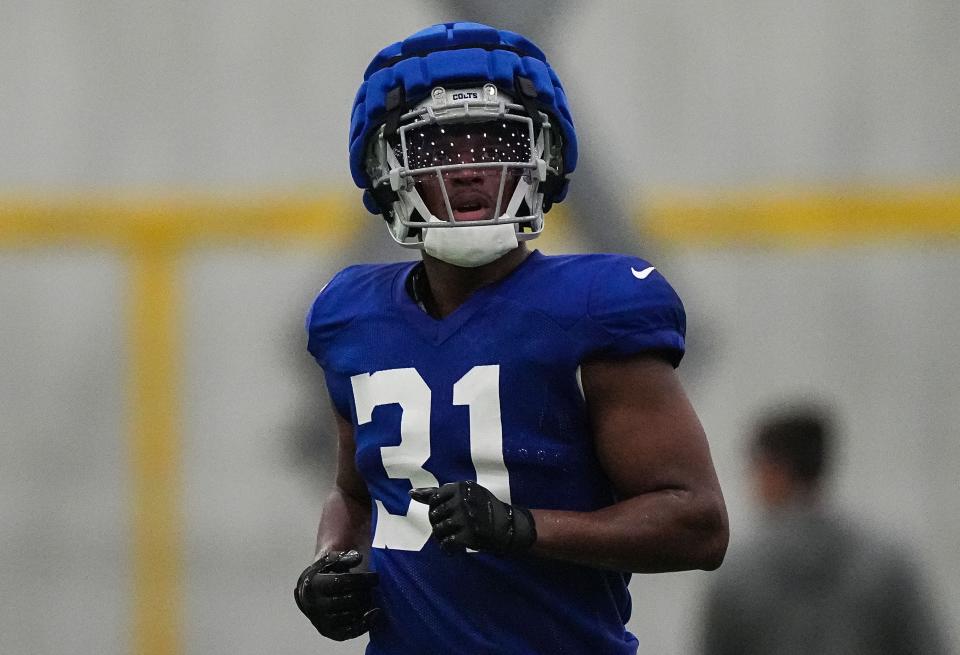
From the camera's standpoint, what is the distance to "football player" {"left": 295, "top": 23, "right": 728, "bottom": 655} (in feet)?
3.77

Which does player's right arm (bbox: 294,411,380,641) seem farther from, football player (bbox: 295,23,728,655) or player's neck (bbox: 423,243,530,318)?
player's neck (bbox: 423,243,530,318)

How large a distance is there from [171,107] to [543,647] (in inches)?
67.3

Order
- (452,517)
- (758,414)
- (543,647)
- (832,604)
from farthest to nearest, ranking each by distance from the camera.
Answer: (758,414), (832,604), (543,647), (452,517)

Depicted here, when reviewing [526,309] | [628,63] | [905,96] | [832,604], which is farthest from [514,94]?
[905,96]

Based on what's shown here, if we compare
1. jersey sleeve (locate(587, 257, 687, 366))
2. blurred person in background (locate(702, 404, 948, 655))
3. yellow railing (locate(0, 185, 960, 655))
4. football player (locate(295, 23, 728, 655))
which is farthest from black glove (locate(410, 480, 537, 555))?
yellow railing (locate(0, 185, 960, 655))

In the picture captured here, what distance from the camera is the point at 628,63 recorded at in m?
2.59

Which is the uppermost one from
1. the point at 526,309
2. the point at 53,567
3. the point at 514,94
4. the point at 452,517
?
the point at 514,94

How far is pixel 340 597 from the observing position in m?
1.22

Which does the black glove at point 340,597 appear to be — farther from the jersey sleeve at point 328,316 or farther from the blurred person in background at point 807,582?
the blurred person in background at point 807,582

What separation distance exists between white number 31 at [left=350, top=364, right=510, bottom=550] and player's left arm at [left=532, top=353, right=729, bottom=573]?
0.08 meters

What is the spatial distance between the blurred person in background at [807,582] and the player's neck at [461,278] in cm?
106

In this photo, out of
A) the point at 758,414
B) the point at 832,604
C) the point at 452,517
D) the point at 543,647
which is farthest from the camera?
the point at 758,414

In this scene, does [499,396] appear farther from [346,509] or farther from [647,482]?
[346,509]

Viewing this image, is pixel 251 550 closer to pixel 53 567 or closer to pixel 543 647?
pixel 53 567
